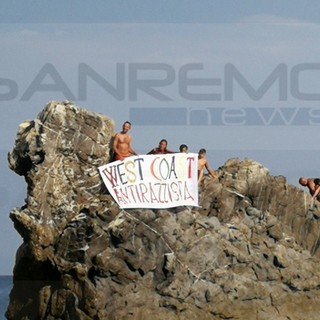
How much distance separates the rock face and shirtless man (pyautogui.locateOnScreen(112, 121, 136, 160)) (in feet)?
1.69

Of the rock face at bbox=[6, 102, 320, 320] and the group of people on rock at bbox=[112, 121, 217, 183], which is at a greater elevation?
the group of people on rock at bbox=[112, 121, 217, 183]

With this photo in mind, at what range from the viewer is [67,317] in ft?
95.1

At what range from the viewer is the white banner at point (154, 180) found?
99.0ft

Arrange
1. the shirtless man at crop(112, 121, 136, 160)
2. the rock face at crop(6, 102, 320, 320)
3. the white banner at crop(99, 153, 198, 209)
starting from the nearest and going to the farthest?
1. the rock face at crop(6, 102, 320, 320)
2. the white banner at crop(99, 153, 198, 209)
3. the shirtless man at crop(112, 121, 136, 160)

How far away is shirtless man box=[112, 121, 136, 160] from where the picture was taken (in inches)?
1212

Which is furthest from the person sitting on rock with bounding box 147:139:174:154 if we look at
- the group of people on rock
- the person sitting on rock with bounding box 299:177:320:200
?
the person sitting on rock with bounding box 299:177:320:200

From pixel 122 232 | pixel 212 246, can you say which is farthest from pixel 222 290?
pixel 122 232

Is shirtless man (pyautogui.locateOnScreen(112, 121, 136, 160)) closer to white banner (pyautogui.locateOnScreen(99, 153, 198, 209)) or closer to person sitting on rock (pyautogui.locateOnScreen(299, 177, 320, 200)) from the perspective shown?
white banner (pyautogui.locateOnScreen(99, 153, 198, 209))

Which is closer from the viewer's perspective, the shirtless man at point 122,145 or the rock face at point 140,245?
the rock face at point 140,245

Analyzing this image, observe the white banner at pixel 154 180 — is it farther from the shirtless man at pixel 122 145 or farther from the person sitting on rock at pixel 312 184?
the person sitting on rock at pixel 312 184

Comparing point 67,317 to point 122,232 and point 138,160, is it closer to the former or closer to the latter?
point 122,232

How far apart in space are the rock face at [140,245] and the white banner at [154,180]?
1.10ft

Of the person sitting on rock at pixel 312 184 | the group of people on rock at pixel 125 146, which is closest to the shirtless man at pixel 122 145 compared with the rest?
the group of people on rock at pixel 125 146

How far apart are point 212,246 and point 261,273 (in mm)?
1688
